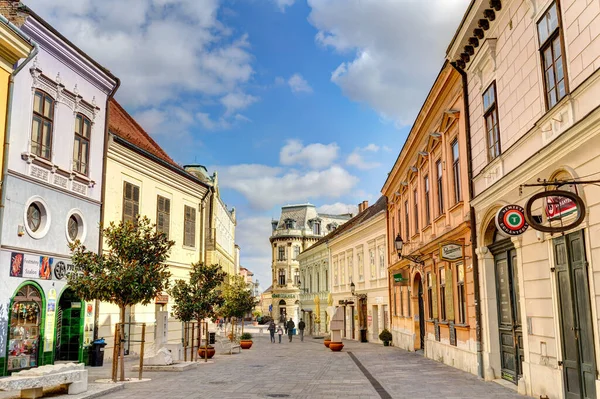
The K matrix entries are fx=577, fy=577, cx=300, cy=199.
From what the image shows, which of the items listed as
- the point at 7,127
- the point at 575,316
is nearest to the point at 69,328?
the point at 7,127

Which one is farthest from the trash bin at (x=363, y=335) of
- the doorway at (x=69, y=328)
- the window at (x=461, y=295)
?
the doorway at (x=69, y=328)

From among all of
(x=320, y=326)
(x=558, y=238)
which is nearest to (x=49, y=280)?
(x=558, y=238)

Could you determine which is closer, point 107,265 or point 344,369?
point 107,265

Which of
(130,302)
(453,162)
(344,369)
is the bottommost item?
(344,369)

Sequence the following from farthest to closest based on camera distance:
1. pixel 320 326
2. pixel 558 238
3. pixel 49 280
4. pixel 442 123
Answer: pixel 320 326 → pixel 442 123 → pixel 49 280 → pixel 558 238

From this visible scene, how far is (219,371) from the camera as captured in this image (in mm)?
18125

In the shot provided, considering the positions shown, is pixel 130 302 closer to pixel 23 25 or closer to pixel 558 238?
pixel 23 25

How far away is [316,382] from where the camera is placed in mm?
15156

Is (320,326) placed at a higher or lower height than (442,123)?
lower

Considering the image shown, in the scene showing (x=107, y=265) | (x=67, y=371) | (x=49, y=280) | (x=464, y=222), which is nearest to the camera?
(x=67, y=371)

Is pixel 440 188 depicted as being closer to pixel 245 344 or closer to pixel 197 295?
pixel 197 295

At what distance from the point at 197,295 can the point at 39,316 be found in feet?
19.9

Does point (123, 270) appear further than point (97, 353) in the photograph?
No

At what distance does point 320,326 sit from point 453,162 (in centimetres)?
3875
